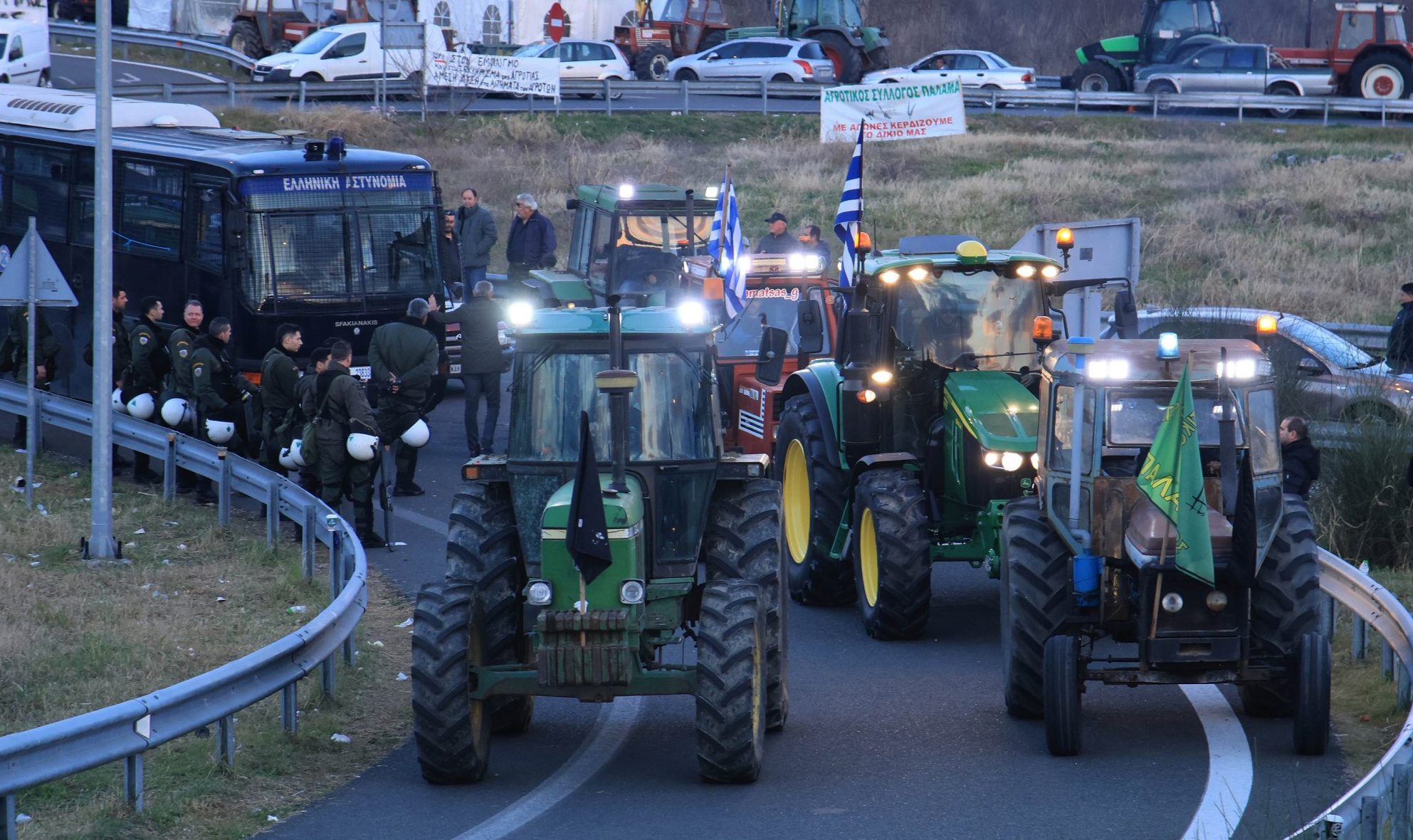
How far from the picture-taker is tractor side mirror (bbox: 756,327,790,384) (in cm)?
1009

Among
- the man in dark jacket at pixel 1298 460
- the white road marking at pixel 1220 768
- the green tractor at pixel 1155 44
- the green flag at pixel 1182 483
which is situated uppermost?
the green tractor at pixel 1155 44

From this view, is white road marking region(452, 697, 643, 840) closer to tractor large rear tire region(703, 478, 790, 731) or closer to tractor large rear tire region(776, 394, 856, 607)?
tractor large rear tire region(703, 478, 790, 731)

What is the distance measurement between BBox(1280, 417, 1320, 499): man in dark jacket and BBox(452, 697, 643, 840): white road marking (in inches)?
221

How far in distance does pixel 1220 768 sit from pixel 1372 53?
41325 mm

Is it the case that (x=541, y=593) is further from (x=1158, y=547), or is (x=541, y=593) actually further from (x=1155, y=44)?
(x=1155, y=44)

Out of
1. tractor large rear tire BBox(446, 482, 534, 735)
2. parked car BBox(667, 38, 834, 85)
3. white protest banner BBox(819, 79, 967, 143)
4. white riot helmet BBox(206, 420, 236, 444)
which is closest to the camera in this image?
tractor large rear tire BBox(446, 482, 534, 735)

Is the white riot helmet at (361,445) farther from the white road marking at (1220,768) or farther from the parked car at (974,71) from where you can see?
the parked car at (974,71)

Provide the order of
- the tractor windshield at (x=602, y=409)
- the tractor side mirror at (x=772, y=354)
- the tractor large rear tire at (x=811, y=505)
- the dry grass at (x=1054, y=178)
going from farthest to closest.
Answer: the dry grass at (x=1054, y=178) < the tractor large rear tire at (x=811, y=505) < the tractor side mirror at (x=772, y=354) < the tractor windshield at (x=602, y=409)

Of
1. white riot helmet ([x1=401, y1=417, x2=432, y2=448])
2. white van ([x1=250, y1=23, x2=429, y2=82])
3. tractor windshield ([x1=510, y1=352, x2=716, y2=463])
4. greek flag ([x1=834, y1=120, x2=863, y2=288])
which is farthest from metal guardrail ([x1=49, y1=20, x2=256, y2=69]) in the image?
tractor windshield ([x1=510, y1=352, x2=716, y2=463])

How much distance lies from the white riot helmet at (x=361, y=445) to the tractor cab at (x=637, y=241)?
644 cm

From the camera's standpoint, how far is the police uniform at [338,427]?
46.6 ft

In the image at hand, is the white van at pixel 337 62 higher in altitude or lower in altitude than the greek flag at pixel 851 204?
higher

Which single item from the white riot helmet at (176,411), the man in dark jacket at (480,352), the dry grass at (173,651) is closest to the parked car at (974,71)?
the man in dark jacket at (480,352)

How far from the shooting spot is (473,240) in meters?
24.1
